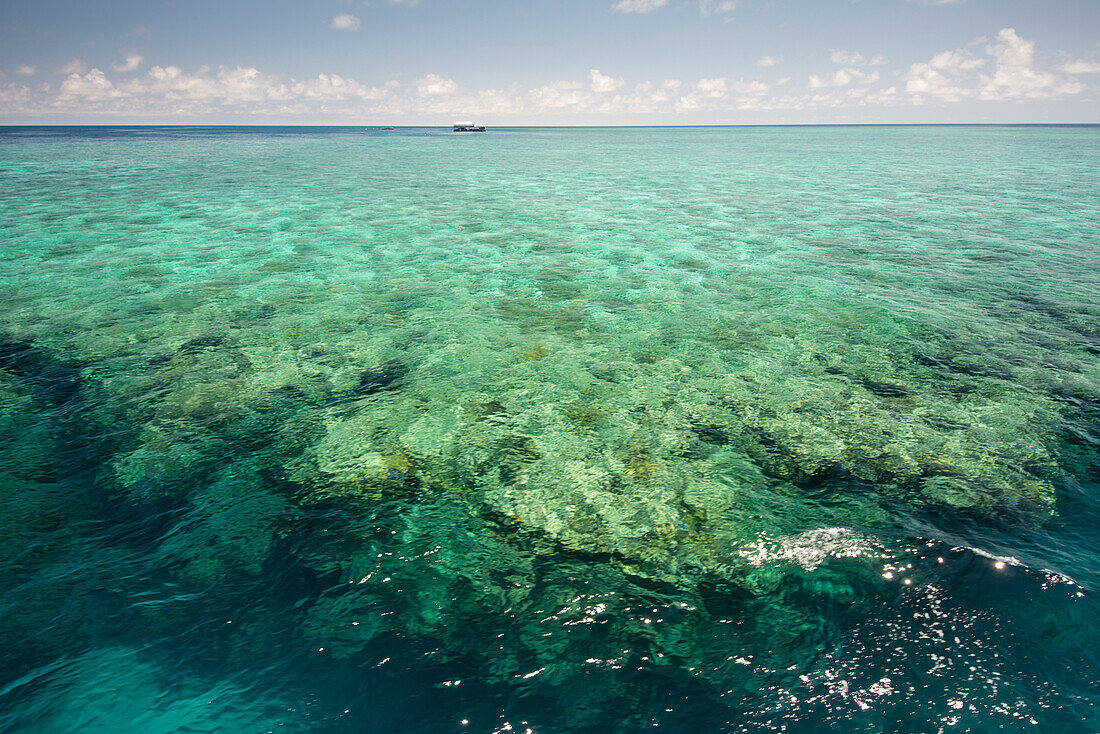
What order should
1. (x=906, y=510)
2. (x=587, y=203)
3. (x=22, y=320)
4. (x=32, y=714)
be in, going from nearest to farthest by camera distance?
(x=32, y=714) < (x=906, y=510) < (x=22, y=320) < (x=587, y=203)

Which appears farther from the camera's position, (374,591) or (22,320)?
(22,320)

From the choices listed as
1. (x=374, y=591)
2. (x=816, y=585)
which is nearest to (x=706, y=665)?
(x=816, y=585)

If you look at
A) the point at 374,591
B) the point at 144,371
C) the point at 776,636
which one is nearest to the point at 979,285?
the point at 776,636

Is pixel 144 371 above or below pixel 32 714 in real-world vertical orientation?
above

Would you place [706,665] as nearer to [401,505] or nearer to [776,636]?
[776,636]

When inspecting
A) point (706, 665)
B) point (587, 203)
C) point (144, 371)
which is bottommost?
point (706, 665)

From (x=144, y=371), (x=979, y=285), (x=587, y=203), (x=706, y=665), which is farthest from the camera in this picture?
(x=587, y=203)
